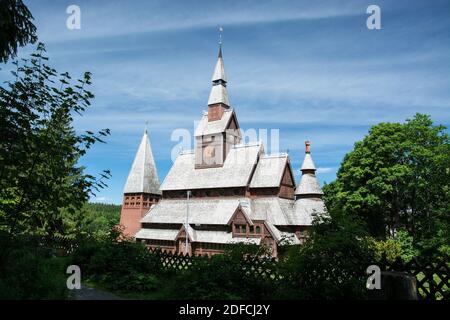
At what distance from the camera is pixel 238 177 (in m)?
41.6

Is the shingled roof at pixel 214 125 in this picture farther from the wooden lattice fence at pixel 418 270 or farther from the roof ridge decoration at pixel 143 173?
the wooden lattice fence at pixel 418 270

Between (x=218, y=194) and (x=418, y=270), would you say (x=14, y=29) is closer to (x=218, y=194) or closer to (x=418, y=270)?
(x=418, y=270)

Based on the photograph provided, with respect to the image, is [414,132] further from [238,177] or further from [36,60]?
[36,60]

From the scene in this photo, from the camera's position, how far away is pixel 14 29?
10.6 meters

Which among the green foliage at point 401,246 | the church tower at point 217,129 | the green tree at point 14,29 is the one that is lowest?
the green foliage at point 401,246

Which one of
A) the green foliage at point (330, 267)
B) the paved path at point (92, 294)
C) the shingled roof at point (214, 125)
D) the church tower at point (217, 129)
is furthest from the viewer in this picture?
the shingled roof at point (214, 125)

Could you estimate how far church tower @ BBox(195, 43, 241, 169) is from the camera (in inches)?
1809

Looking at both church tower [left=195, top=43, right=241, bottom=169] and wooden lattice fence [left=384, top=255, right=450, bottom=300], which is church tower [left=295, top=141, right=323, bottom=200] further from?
wooden lattice fence [left=384, top=255, right=450, bottom=300]

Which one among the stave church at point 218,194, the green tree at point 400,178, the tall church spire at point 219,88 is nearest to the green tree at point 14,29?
the stave church at point 218,194

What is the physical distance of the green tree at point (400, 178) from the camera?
35.1m

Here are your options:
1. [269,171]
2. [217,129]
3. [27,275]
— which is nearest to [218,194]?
[269,171]

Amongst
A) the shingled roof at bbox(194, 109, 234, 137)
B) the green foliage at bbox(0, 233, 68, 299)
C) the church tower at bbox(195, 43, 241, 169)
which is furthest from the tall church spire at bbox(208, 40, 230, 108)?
the green foliage at bbox(0, 233, 68, 299)
